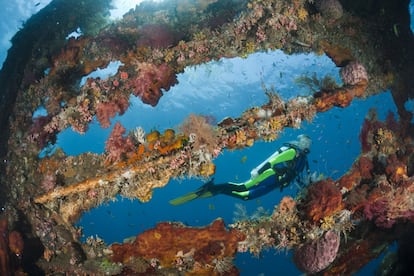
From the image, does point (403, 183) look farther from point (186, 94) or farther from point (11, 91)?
point (186, 94)

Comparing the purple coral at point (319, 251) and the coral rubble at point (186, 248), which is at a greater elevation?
the coral rubble at point (186, 248)

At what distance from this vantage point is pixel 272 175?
6.04 meters

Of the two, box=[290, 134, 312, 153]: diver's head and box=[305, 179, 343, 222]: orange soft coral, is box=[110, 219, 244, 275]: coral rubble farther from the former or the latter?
box=[290, 134, 312, 153]: diver's head

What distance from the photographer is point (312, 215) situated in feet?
19.2

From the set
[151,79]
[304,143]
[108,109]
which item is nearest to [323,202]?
[304,143]

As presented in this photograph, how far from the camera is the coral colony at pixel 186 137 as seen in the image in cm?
570

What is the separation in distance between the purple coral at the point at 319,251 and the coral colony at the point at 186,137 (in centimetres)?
3

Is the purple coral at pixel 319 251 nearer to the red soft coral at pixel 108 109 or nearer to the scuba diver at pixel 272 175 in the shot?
the scuba diver at pixel 272 175

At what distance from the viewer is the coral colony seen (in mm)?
5703

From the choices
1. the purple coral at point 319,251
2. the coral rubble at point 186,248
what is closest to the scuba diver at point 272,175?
the coral rubble at point 186,248

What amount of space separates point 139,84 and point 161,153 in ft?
6.73

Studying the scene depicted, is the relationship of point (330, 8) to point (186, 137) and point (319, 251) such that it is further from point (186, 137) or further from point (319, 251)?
point (319, 251)

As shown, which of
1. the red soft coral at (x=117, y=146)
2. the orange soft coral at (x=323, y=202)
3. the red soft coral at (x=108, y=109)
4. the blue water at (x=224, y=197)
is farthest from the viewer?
the blue water at (x=224, y=197)

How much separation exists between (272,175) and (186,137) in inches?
71.9
